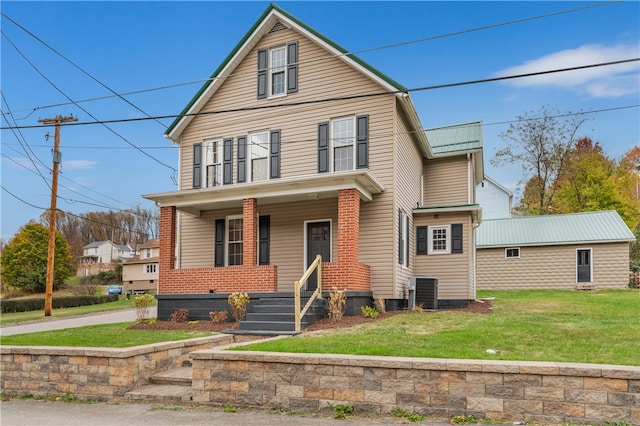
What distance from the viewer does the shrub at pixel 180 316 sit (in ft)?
48.4

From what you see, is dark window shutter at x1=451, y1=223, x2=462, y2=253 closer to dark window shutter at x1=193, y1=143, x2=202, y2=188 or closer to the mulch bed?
the mulch bed


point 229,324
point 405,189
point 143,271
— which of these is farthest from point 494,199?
point 143,271

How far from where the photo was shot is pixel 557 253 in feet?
85.0

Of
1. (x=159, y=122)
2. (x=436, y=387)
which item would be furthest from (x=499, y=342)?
(x=159, y=122)

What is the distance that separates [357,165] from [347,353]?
861cm

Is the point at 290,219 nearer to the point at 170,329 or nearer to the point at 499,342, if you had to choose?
the point at 170,329

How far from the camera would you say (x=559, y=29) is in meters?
16.5

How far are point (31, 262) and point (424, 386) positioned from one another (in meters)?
49.6

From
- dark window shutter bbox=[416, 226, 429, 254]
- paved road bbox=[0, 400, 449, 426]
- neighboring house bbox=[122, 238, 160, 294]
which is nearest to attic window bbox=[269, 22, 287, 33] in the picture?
dark window shutter bbox=[416, 226, 429, 254]

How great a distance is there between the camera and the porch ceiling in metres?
13.5

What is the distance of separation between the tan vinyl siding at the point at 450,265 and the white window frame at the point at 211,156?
686 centimetres

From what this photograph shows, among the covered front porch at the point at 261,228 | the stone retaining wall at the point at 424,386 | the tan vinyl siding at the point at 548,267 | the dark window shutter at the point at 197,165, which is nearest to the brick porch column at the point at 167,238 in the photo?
the covered front porch at the point at 261,228

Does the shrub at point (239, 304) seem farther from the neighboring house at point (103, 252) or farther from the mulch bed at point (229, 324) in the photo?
the neighboring house at point (103, 252)

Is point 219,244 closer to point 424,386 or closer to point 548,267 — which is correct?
point 424,386
